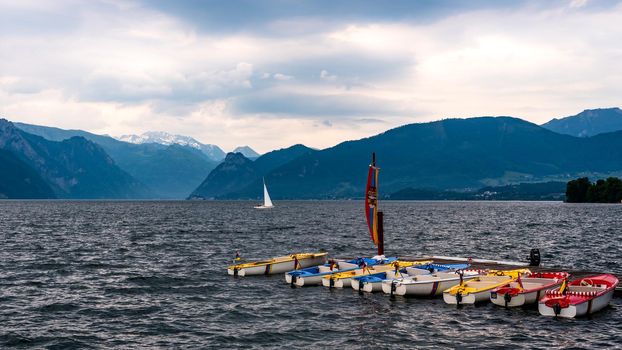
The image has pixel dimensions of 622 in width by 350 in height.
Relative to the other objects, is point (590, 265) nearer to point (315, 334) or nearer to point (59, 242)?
point (315, 334)

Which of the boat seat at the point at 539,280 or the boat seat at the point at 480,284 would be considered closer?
the boat seat at the point at 539,280

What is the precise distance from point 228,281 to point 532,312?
26.5m

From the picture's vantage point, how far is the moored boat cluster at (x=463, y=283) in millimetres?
38000

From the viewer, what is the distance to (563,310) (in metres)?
37.0

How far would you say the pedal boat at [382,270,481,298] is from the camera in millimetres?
44031

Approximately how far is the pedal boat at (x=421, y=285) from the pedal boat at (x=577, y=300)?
24.9 ft

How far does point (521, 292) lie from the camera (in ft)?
131

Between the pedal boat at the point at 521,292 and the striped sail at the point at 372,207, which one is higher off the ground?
the striped sail at the point at 372,207

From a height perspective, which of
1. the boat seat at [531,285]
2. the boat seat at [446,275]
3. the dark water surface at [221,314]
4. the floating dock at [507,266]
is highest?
the boat seat at [446,275]

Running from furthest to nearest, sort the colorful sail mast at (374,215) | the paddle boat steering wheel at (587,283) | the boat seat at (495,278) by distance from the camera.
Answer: the colorful sail mast at (374,215) < the boat seat at (495,278) < the paddle boat steering wheel at (587,283)

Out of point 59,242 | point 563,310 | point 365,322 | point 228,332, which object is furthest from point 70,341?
point 59,242

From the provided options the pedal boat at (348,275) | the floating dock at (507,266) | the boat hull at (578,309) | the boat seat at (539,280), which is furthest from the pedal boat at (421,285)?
the floating dock at (507,266)

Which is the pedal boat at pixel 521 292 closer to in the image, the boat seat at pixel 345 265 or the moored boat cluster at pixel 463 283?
the moored boat cluster at pixel 463 283

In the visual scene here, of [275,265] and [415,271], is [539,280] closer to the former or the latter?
[415,271]
